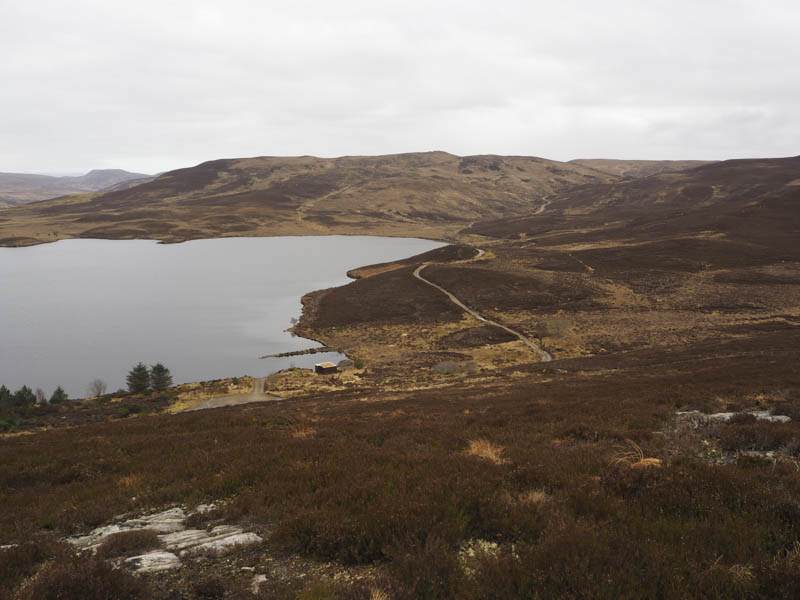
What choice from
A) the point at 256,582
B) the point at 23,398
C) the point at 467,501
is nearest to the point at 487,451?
the point at 467,501

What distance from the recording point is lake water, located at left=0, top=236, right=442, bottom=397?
156 feet

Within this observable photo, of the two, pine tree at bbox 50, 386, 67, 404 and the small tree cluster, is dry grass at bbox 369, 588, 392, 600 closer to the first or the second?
pine tree at bbox 50, 386, 67, 404

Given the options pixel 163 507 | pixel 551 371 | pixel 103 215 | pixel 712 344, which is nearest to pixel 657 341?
pixel 712 344

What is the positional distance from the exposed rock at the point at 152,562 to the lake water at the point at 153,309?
4079 cm

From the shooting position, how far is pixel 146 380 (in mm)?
38781

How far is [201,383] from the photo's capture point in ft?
135

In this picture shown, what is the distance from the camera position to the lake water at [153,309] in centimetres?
4762

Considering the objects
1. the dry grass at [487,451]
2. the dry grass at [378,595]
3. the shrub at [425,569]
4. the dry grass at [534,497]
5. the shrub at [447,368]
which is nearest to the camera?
the dry grass at [378,595]

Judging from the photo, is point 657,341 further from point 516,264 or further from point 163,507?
point 163,507

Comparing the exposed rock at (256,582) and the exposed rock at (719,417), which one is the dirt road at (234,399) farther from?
the exposed rock at (256,582)

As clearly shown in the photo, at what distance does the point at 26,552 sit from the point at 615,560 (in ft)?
26.4

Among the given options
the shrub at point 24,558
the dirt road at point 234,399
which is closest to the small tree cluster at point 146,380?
the dirt road at point 234,399

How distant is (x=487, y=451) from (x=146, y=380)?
3733 cm

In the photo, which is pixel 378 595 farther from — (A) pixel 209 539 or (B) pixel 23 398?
(B) pixel 23 398
